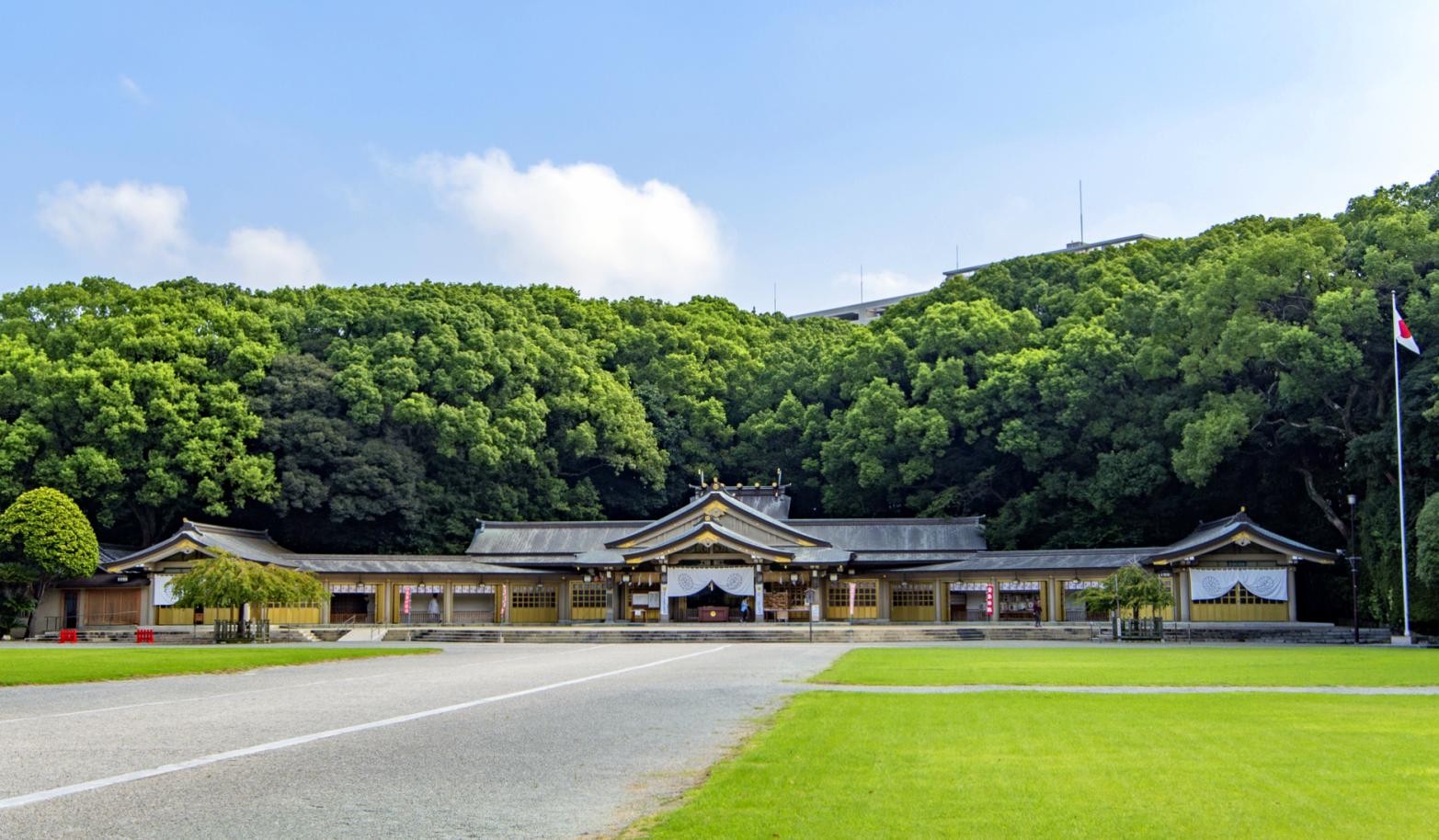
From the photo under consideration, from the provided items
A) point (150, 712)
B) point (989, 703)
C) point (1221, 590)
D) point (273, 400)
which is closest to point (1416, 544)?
point (1221, 590)

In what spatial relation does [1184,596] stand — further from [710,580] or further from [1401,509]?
[710,580]

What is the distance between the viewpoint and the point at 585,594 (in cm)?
5062

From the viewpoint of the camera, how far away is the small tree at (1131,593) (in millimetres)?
35875

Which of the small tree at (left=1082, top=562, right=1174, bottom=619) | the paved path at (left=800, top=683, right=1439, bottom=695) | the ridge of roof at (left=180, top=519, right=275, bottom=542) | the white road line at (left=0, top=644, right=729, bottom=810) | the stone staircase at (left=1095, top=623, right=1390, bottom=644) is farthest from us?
the ridge of roof at (left=180, top=519, right=275, bottom=542)

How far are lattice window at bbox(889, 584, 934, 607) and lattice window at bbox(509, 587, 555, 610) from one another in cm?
1368

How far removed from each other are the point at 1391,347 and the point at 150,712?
34.9 m

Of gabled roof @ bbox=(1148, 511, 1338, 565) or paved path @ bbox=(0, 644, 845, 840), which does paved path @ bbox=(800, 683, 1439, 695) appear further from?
gabled roof @ bbox=(1148, 511, 1338, 565)

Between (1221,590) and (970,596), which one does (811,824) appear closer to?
(1221,590)

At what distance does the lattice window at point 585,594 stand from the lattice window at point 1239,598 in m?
22.5

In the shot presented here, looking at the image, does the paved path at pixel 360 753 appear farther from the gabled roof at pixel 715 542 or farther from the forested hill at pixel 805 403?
the gabled roof at pixel 715 542

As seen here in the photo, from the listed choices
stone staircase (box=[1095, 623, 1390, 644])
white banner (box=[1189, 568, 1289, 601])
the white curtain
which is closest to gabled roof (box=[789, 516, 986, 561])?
the white curtain

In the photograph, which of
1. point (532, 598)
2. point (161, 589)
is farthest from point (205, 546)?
point (532, 598)

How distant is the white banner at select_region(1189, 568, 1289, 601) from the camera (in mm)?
41719

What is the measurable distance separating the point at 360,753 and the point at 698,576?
3780 centimetres
